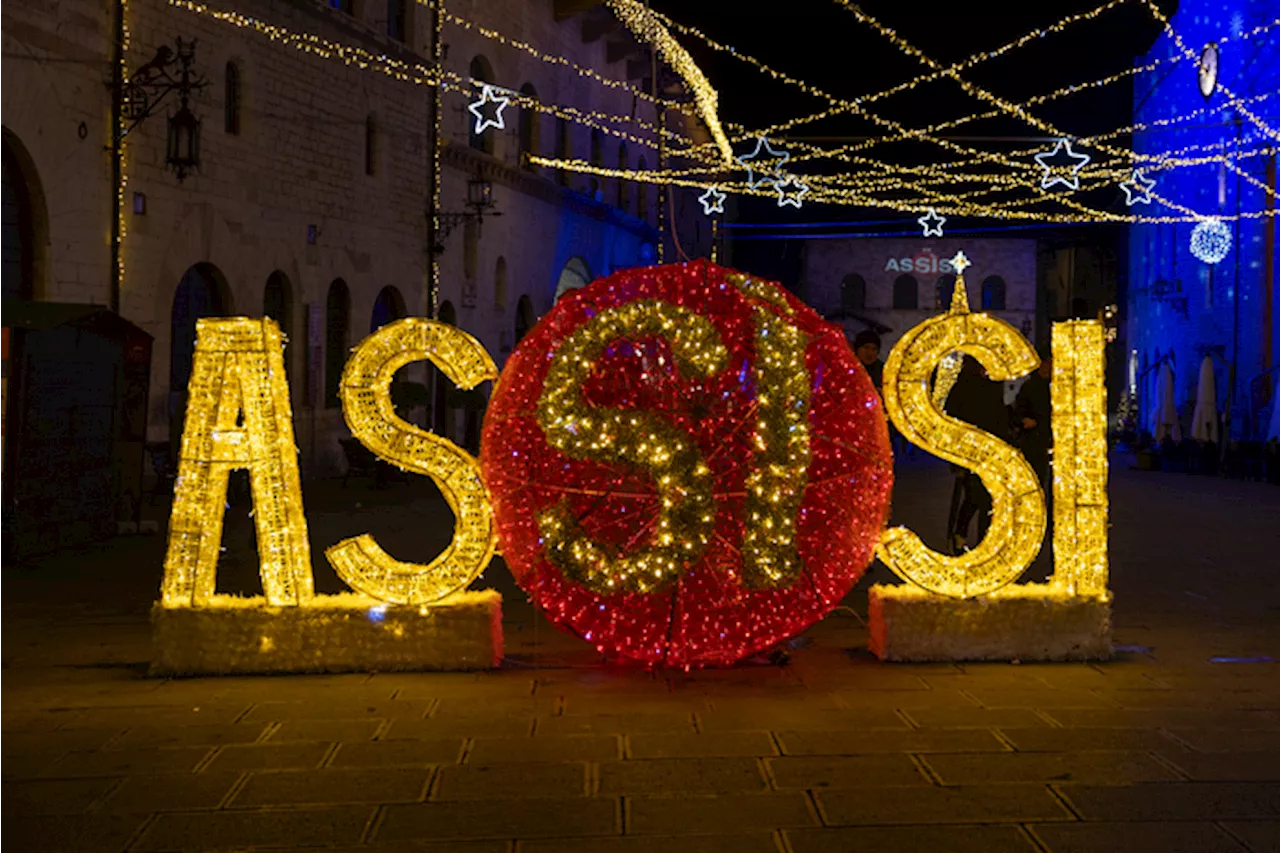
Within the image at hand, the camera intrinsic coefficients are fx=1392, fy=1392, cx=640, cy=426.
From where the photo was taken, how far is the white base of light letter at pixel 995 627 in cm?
724

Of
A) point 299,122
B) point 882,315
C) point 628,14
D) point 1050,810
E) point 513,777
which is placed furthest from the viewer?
point 882,315

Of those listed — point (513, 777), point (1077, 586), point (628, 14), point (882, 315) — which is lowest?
point (513, 777)

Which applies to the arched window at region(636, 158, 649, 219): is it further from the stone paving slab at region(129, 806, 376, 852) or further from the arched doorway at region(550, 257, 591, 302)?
the stone paving slab at region(129, 806, 376, 852)

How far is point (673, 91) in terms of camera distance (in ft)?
128

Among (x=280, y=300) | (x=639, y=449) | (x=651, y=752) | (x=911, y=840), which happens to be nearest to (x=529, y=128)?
(x=280, y=300)

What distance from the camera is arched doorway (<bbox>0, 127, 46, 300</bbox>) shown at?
14836 mm

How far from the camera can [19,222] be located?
15.1 metres

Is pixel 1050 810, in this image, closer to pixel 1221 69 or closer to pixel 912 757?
pixel 912 757

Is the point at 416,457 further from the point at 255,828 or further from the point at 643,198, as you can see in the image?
the point at 643,198

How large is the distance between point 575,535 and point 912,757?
1.83m

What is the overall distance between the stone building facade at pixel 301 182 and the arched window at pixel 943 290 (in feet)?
78.8

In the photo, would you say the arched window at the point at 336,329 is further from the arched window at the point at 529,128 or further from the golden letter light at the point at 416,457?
the golden letter light at the point at 416,457

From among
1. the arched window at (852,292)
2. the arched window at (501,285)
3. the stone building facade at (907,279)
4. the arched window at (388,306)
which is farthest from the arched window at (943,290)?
the arched window at (388,306)

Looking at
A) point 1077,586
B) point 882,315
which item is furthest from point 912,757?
point 882,315
